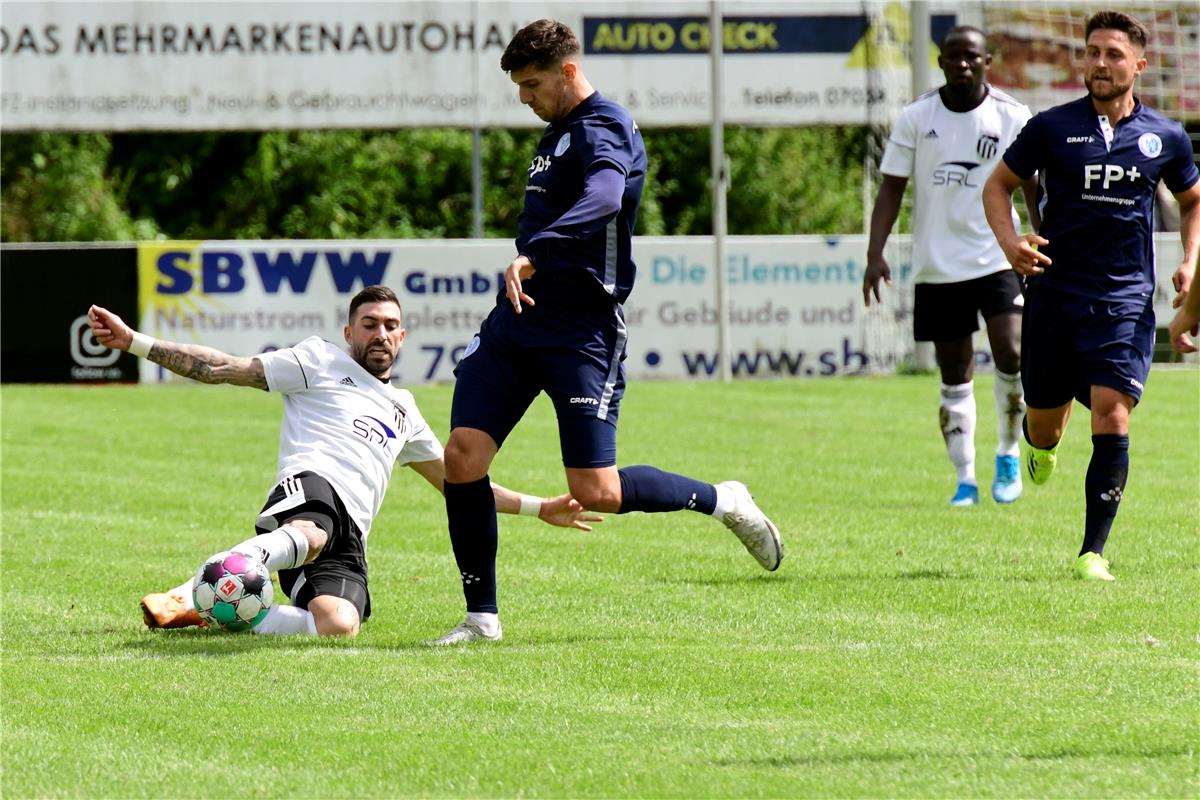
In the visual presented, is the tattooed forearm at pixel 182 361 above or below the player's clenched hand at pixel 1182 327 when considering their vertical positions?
below

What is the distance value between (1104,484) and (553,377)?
2598 millimetres

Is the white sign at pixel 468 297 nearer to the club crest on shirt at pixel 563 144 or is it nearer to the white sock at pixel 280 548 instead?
the white sock at pixel 280 548

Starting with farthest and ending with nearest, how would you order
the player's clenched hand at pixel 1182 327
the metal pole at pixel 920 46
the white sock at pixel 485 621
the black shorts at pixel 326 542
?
1. the metal pole at pixel 920 46
2. the black shorts at pixel 326 542
3. the white sock at pixel 485 621
4. the player's clenched hand at pixel 1182 327

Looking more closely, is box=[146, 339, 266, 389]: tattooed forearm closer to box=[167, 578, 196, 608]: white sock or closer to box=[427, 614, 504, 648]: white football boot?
box=[167, 578, 196, 608]: white sock

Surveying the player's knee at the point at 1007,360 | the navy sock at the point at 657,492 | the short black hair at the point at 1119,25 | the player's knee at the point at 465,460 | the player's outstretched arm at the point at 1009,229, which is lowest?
the navy sock at the point at 657,492

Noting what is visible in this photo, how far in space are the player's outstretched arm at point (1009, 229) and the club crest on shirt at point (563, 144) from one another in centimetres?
216

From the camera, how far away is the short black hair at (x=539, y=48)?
21.4 feet

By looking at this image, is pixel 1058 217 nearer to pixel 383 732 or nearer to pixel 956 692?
pixel 956 692

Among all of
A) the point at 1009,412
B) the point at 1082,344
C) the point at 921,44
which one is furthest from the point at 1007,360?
the point at 921,44

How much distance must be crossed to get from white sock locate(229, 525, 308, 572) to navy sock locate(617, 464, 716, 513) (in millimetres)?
1213

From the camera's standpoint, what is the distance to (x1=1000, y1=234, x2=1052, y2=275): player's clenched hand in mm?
7742

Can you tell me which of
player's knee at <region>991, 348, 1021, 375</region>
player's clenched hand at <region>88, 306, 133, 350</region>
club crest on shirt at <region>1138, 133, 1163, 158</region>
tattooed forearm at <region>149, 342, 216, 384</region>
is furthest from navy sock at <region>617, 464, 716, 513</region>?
player's knee at <region>991, 348, 1021, 375</region>

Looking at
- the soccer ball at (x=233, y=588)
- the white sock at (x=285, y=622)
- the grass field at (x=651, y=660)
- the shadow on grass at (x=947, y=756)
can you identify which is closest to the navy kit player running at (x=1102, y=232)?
the grass field at (x=651, y=660)

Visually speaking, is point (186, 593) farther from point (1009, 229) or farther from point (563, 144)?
point (1009, 229)
